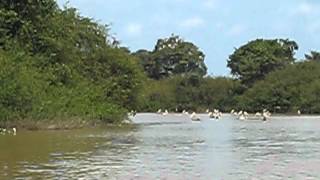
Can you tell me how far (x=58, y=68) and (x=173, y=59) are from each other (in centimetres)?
5514

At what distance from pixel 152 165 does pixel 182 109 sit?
70.7 metres

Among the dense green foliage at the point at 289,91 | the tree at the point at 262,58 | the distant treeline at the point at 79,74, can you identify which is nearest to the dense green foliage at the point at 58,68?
the distant treeline at the point at 79,74

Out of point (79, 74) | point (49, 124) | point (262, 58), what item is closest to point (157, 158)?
point (49, 124)

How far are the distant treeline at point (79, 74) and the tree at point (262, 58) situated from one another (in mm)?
114

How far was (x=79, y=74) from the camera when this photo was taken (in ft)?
149

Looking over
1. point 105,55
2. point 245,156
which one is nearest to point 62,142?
point 245,156

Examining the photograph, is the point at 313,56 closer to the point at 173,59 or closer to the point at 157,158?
the point at 173,59

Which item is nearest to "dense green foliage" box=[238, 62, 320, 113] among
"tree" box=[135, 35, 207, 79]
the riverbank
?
"tree" box=[135, 35, 207, 79]

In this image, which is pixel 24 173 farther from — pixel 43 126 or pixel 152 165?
pixel 43 126

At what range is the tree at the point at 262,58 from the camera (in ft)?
276

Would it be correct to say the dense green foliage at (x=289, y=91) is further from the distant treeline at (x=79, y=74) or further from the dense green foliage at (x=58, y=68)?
the dense green foliage at (x=58, y=68)

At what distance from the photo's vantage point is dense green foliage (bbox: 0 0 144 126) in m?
35.8

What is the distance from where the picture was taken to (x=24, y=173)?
1597 centimetres

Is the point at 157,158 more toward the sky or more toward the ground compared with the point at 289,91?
more toward the ground
